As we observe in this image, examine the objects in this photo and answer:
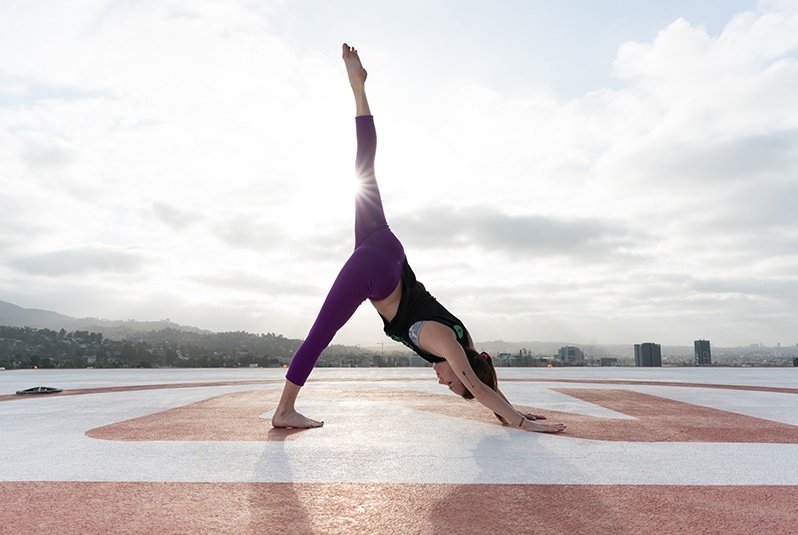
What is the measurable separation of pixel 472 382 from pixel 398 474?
135 centimetres

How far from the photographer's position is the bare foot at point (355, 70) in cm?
432

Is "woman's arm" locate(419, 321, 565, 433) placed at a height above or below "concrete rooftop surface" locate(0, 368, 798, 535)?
above

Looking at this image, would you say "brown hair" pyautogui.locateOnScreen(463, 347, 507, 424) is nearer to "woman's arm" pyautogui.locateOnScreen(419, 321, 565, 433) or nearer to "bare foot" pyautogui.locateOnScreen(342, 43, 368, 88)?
"woman's arm" pyautogui.locateOnScreen(419, 321, 565, 433)

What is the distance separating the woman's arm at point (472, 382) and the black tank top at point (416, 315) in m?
0.13

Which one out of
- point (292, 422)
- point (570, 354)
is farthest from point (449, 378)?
point (570, 354)

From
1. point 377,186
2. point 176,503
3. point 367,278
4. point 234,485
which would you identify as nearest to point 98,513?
point 176,503

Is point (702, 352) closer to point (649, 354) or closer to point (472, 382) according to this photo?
point (649, 354)

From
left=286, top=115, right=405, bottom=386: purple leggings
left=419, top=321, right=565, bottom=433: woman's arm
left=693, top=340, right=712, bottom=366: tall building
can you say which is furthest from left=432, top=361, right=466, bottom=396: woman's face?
left=693, top=340, right=712, bottom=366: tall building

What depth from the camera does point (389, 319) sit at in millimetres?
4156

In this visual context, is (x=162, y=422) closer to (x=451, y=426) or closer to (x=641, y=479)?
(x=451, y=426)

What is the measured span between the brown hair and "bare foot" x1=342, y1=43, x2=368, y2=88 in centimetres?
245

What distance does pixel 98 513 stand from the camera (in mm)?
1932

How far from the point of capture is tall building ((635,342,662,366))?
27617 mm

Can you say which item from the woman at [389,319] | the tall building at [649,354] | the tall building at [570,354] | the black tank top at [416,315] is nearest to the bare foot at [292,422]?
the woman at [389,319]
